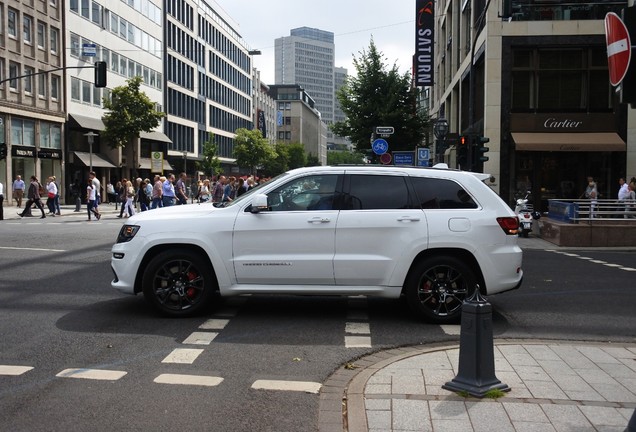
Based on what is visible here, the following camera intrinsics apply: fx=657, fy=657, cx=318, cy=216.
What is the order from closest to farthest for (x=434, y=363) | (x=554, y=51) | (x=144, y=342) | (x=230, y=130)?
(x=434, y=363) → (x=144, y=342) → (x=554, y=51) → (x=230, y=130)

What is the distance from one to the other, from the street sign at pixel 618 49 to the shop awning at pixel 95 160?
152 feet

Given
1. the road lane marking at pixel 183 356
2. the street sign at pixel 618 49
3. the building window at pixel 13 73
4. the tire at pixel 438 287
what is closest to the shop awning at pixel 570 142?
the tire at pixel 438 287

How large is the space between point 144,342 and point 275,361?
1432mm

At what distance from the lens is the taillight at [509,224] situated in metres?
7.32

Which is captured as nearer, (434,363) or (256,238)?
(434,363)

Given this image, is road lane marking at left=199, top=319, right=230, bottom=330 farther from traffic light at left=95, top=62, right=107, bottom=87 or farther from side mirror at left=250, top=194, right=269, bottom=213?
traffic light at left=95, top=62, right=107, bottom=87

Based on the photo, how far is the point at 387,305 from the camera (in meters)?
8.45

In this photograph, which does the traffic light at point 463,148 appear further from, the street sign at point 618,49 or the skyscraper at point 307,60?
the skyscraper at point 307,60

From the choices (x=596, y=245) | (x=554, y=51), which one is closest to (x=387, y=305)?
(x=596, y=245)

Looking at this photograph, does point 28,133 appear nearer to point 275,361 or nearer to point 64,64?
point 64,64

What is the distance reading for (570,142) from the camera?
87.5ft

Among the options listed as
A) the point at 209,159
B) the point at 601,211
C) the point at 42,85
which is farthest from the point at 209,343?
the point at 209,159

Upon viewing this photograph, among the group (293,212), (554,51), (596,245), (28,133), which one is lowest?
(596,245)

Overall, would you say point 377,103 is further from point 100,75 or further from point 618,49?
point 618,49
